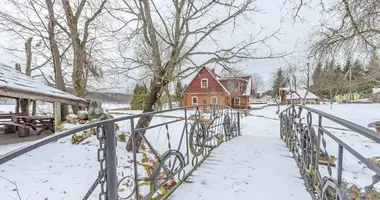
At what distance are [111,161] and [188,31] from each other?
15.6 ft

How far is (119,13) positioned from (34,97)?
135 inches

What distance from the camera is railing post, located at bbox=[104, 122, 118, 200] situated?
53.3 inches

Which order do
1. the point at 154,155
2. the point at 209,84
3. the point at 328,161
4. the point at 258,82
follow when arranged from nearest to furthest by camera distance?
the point at 328,161 < the point at 154,155 < the point at 209,84 < the point at 258,82

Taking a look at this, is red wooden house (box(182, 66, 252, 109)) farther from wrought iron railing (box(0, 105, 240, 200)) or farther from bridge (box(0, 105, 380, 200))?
bridge (box(0, 105, 380, 200))

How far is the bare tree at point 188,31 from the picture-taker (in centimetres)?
537

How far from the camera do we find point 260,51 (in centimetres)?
568

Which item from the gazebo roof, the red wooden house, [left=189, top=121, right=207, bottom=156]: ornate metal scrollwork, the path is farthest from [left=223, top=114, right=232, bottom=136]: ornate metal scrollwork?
the red wooden house

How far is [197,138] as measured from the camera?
3053mm

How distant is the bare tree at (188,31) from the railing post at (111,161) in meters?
3.99

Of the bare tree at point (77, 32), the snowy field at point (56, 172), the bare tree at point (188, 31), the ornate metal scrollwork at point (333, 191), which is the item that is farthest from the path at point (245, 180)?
the bare tree at point (77, 32)

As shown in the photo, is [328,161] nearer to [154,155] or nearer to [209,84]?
[154,155]

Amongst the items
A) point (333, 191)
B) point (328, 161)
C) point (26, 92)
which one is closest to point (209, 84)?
point (26, 92)

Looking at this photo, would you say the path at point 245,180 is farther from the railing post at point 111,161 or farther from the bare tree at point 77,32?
the bare tree at point 77,32

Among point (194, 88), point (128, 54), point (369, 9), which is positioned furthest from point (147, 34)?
point (194, 88)
